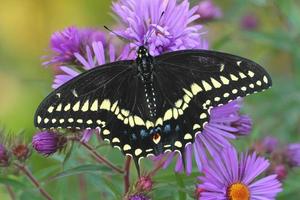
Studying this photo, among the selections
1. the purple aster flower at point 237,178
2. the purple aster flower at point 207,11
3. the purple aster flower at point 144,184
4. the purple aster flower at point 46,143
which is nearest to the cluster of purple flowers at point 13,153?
the purple aster flower at point 46,143

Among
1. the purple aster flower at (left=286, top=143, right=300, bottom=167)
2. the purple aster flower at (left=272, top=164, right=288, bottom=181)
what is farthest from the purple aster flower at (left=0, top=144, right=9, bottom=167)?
the purple aster flower at (left=286, top=143, right=300, bottom=167)

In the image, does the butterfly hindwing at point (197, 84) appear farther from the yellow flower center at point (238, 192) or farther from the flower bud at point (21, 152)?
the flower bud at point (21, 152)

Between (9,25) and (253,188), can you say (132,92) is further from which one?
(9,25)

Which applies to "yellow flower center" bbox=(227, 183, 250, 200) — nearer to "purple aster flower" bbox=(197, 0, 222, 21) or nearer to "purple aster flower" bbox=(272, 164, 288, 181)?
"purple aster flower" bbox=(272, 164, 288, 181)

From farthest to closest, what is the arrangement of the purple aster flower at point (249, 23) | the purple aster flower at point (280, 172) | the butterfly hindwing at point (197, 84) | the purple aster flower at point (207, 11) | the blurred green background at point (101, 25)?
the purple aster flower at point (249, 23), the purple aster flower at point (207, 11), the blurred green background at point (101, 25), the purple aster flower at point (280, 172), the butterfly hindwing at point (197, 84)

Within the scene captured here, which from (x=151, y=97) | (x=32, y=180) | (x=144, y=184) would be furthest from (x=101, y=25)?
(x=144, y=184)

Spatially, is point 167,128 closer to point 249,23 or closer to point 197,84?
point 197,84

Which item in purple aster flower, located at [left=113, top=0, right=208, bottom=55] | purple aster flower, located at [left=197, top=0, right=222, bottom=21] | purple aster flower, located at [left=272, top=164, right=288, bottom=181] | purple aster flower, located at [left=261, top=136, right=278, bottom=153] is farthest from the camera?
purple aster flower, located at [left=197, top=0, right=222, bottom=21]

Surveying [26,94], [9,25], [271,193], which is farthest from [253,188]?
[9,25]
